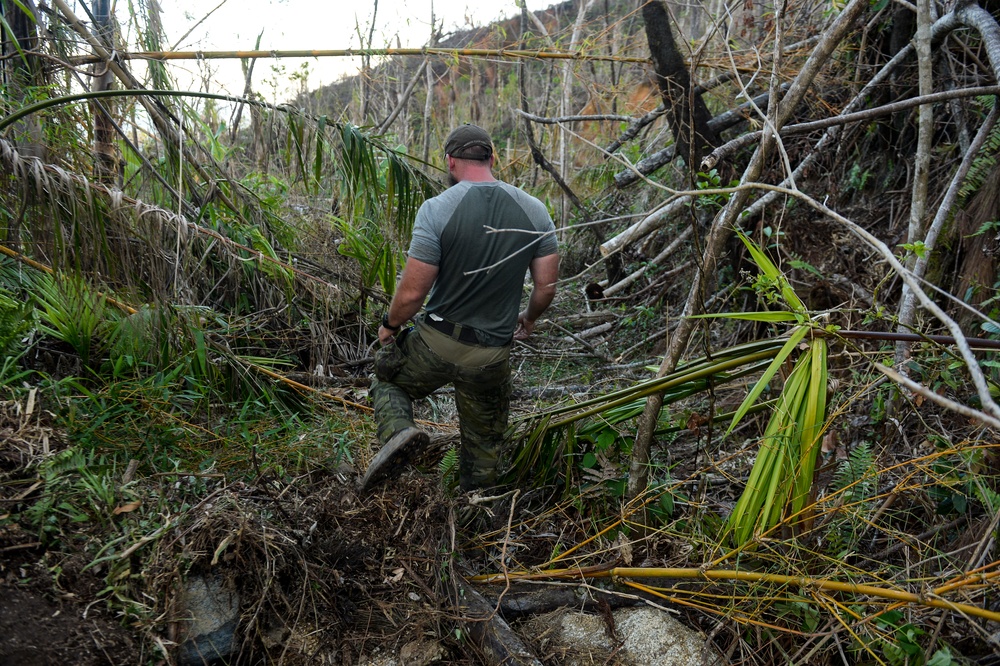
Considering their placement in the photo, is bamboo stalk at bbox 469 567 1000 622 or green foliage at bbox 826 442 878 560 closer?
A: bamboo stalk at bbox 469 567 1000 622

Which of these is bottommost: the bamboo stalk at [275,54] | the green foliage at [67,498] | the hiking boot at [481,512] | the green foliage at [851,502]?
the hiking boot at [481,512]

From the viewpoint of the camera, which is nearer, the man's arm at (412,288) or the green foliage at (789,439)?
the green foliage at (789,439)

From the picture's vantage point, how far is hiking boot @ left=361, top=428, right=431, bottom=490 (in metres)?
3.07

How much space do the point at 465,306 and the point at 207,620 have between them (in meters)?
1.65

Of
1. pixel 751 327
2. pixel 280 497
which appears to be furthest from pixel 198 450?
pixel 751 327

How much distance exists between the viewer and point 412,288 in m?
3.25

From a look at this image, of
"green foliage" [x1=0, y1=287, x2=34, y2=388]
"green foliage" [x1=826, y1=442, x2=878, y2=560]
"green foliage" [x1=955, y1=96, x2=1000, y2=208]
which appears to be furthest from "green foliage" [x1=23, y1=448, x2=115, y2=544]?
"green foliage" [x1=955, y1=96, x2=1000, y2=208]

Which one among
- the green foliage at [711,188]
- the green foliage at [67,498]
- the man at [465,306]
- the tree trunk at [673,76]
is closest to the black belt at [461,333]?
the man at [465,306]

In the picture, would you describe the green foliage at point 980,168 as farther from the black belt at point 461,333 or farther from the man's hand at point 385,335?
the man's hand at point 385,335

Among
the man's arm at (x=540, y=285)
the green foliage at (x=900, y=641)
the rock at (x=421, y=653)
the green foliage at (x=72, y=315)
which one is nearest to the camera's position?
the green foliage at (x=900, y=641)

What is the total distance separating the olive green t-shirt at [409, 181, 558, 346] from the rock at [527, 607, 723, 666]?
4.16 feet

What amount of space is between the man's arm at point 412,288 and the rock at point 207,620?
4.44ft

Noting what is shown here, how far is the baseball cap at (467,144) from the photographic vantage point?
3260mm

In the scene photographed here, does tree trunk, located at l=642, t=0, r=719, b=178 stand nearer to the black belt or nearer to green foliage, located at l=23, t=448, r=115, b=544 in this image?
the black belt
